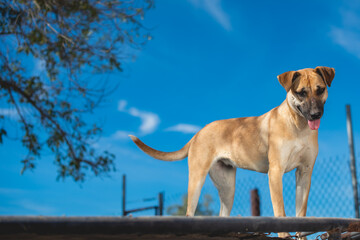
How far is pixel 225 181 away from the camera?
5070mm

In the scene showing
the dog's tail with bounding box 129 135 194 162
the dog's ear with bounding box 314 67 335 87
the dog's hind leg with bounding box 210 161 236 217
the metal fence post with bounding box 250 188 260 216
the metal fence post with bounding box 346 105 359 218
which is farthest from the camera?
the metal fence post with bounding box 250 188 260 216

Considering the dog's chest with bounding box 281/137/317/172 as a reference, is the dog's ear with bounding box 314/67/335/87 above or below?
above

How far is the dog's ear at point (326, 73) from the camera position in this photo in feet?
13.4

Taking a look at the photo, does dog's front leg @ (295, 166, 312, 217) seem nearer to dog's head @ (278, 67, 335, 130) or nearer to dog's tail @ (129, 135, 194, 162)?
dog's head @ (278, 67, 335, 130)

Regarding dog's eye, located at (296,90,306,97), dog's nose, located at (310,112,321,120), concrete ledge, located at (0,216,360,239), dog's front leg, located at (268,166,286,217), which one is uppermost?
dog's eye, located at (296,90,306,97)

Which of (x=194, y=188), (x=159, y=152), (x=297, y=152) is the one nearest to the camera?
(x=297, y=152)

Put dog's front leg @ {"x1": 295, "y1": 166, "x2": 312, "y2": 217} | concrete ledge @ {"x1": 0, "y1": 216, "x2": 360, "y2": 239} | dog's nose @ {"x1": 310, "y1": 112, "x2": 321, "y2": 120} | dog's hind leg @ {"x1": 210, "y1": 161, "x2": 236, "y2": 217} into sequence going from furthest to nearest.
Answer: dog's hind leg @ {"x1": 210, "y1": 161, "x2": 236, "y2": 217}
dog's front leg @ {"x1": 295, "y1": 166, "x2": 312, "y2": 217}
dog's nose @ {"x1": 310, "y1": 112, "x2": 321, "y2": 120}
concrete ledge @ {"x1": 0, "y1": 216, "x2": 360, "y2": 239}

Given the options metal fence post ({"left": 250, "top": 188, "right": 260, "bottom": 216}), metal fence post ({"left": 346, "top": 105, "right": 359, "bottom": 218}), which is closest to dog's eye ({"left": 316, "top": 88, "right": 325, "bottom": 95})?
metal fence post ({"left": 250, "top": 188, "right": 260, "bottom": 216})

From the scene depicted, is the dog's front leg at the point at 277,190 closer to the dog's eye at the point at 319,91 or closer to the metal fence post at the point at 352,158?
the dog's eye at the point at 319,91

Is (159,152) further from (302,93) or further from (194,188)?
(302,93)

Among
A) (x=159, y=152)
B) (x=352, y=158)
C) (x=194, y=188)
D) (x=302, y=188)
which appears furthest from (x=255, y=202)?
(x=302, y=188)

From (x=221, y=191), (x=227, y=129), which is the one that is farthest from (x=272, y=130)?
(x=221, y=191)

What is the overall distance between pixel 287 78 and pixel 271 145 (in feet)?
2.34

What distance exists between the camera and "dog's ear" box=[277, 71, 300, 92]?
158 inches
